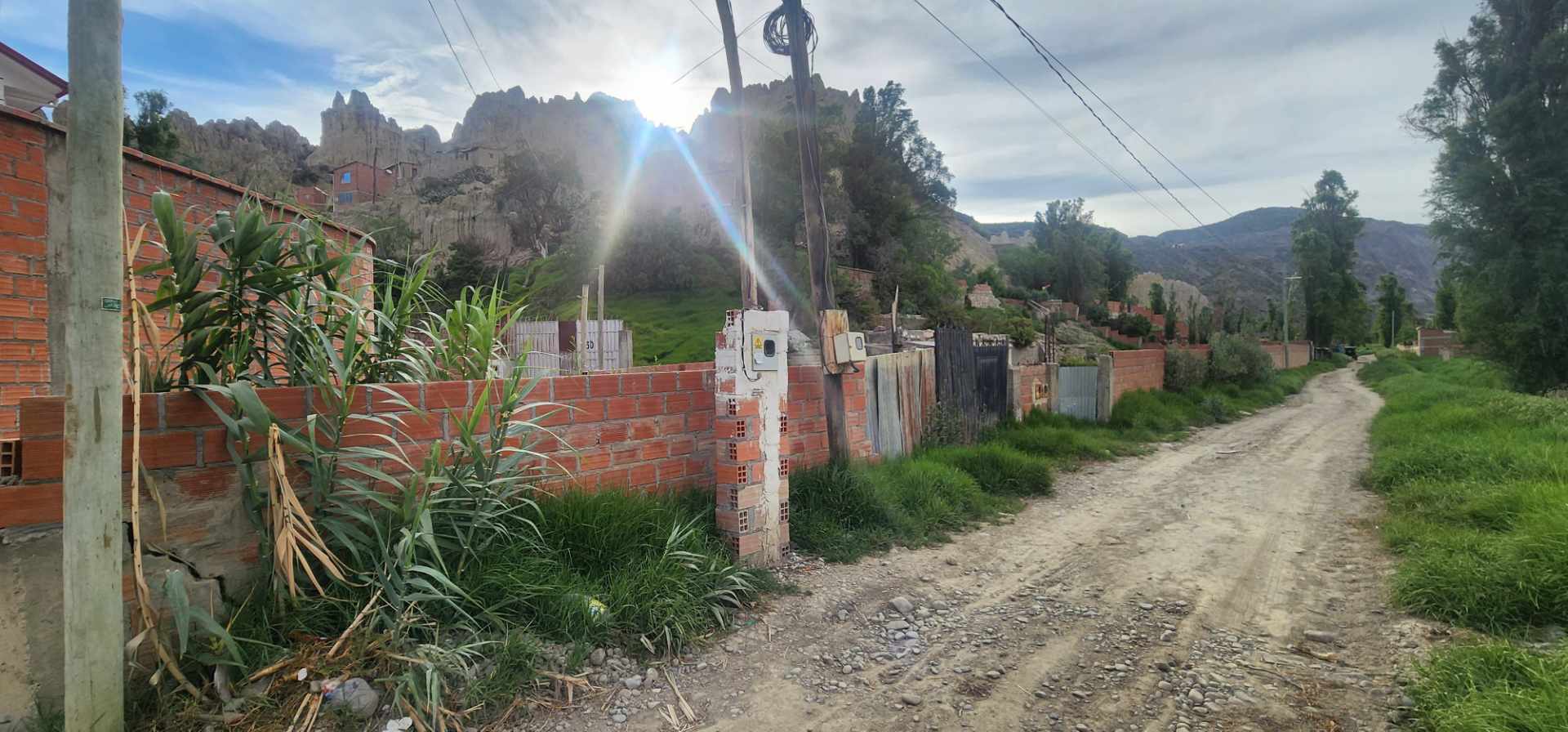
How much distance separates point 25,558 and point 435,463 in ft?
3.90

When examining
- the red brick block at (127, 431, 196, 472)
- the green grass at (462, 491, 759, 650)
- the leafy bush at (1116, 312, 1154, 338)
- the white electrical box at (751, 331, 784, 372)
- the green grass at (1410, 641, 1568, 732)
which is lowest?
the green grass at (1410, 641, 1568, 732)

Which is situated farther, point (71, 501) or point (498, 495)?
point (498, 495)

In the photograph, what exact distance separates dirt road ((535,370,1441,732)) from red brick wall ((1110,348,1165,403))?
20.6 ft

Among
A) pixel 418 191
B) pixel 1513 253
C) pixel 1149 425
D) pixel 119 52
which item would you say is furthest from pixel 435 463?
pixel 418 191

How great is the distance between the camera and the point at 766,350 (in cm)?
420

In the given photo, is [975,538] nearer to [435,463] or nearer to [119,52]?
[435,463]

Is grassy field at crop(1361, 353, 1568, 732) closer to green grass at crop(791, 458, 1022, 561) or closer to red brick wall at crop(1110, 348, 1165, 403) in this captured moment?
green grass at crop(791, 458, 1022, 561)

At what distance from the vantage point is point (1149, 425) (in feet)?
37.8

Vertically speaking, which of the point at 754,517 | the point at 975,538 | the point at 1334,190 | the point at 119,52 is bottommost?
the point at 975,538

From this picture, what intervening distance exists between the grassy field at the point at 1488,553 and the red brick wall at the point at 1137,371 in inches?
153

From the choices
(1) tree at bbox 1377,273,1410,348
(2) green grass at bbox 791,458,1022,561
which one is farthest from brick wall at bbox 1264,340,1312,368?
(2) green grass at bbox 791,458,1022,561

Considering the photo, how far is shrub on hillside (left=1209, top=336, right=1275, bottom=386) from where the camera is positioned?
57.3 ft

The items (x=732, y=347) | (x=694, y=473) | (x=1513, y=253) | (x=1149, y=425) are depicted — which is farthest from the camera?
(x=1513, y=253)

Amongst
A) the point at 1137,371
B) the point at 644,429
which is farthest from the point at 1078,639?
the point at 1137,371
